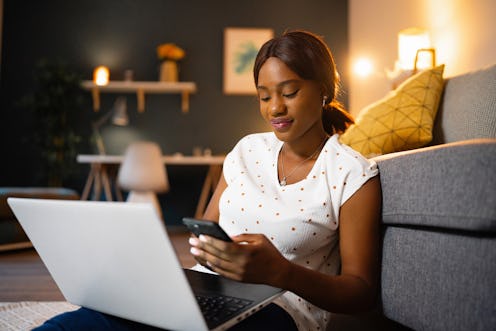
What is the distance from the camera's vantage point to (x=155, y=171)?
13.6ft

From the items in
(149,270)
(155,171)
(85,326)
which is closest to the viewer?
(149,270)

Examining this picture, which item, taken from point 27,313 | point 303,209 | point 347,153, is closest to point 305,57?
point 347,153

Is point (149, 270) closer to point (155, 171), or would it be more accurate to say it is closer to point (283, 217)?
point (283, 217)

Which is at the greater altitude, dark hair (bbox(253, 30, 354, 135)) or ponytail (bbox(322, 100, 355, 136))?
dark hair (bbox(253, 30, 354, 135))

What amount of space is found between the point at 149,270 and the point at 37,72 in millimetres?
4887

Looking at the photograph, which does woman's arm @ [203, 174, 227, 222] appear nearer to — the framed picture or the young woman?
the young woman

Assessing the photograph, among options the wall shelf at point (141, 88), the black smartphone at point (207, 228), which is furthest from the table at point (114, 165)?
the black smartphone at point (207, 228)

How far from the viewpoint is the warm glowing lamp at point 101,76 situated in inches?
Answer: 185

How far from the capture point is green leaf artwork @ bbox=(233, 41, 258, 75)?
490 cm

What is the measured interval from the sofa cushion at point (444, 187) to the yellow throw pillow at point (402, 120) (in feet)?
1.78

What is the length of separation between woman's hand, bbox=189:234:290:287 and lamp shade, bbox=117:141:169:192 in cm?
346

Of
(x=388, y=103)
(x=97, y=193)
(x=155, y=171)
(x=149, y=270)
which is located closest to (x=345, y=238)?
(x=149, y=270)

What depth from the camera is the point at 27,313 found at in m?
1.57

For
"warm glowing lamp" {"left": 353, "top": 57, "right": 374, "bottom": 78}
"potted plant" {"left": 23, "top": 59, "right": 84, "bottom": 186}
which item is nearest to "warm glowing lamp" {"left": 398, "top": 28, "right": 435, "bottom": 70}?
"warm glowing lamp" {"left": 353, "top": 57, "right": 374, "bottom": 78}
